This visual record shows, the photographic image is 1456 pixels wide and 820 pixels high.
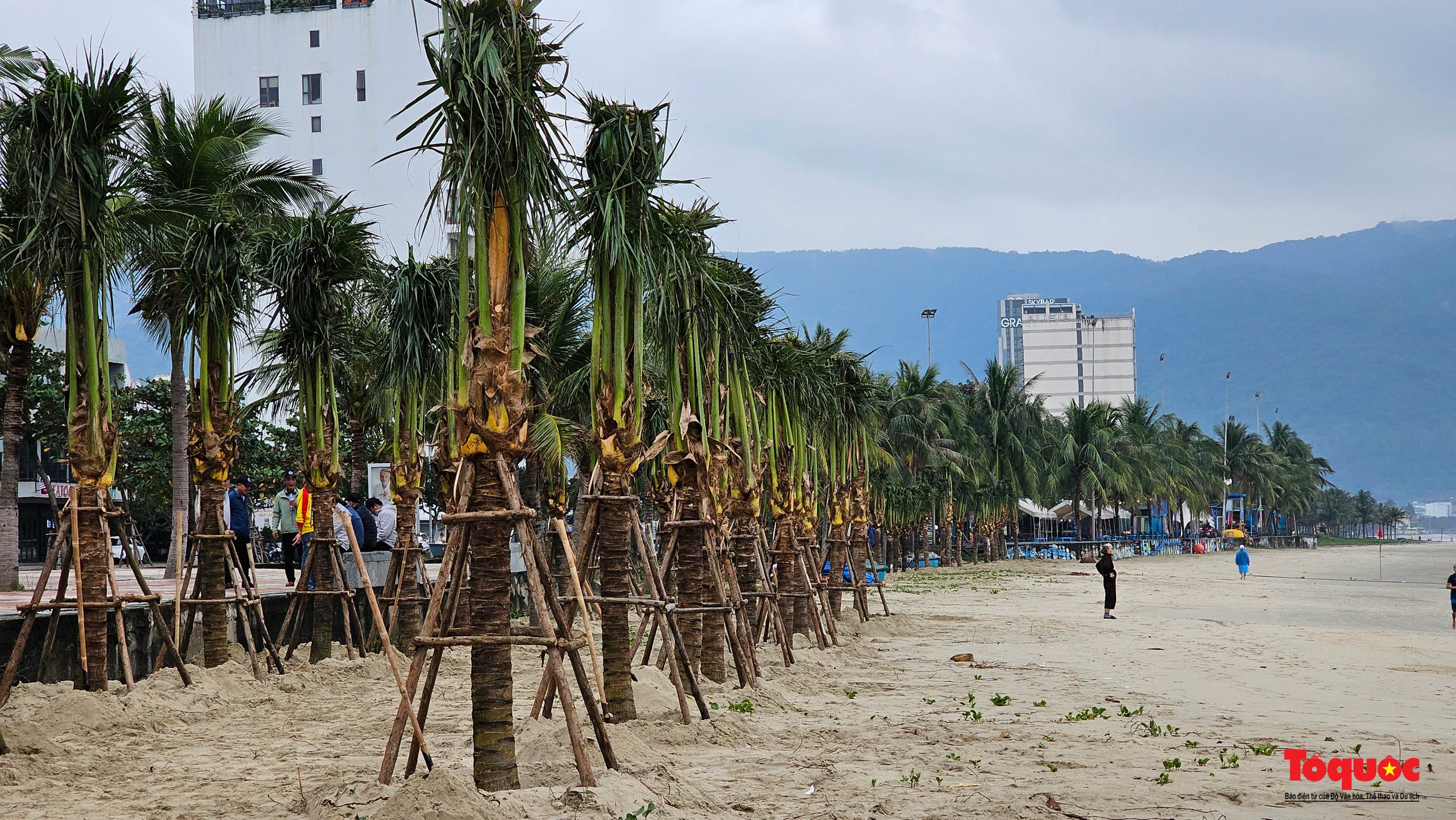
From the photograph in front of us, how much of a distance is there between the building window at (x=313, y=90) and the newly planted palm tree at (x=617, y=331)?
167ft

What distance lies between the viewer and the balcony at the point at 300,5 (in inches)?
2173

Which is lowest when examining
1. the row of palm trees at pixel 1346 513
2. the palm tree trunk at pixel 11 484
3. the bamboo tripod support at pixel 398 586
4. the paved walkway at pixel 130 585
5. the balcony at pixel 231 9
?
the row of palm trees at pixel 1346 513

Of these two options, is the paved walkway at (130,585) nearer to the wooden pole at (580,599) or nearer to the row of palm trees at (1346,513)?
the wooden pole at (580,599)

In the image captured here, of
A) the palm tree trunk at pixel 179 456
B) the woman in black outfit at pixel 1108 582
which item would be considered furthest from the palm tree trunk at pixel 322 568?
the woman in black outfit at pixel 1108 582

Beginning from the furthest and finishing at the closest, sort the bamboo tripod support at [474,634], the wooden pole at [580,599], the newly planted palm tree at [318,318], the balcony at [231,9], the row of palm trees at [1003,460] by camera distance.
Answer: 1. the balcony at [231,9]
2. the row of palm trees at [1003,460]
3. the newly planted palm tree at [318,318]
4. the wooden pole at [580,599]
5. the bamboo tripod support at [474,634]

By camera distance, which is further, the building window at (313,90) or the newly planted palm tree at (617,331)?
the building window at (313,90)

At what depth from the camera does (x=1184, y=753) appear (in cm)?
967

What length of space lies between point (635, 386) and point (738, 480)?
4727 millimetres

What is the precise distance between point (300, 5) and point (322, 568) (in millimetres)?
48366

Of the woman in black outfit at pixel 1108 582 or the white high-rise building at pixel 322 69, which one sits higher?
the white high-rise building at pixel 322 69

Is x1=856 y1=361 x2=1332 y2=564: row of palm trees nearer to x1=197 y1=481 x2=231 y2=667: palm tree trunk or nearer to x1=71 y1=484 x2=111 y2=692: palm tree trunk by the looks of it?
x1=197 y1=481 x2=231 y2=667: palm tree trunk

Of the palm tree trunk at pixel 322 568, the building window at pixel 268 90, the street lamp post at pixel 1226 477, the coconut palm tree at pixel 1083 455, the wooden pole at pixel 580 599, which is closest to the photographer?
the wooden pole at pixel 580 599

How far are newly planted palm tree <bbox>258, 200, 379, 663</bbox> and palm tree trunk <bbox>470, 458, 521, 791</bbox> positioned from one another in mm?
6951

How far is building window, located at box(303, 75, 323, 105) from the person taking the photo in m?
56.1
